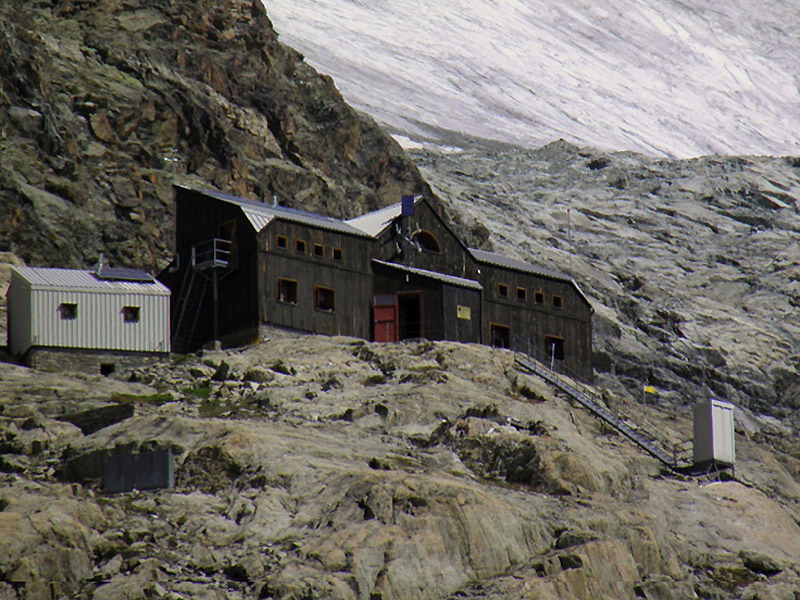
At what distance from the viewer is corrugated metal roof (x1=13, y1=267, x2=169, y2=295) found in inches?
2159

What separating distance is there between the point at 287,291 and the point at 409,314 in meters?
6.01

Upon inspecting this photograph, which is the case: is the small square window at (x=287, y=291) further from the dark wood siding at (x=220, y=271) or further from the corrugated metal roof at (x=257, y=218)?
the corrugated metal roof at (x=257, y=218)

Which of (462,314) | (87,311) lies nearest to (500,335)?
(462,314)

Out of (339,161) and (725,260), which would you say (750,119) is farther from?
(339,161)

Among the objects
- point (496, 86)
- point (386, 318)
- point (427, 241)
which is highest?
point (496, 86)

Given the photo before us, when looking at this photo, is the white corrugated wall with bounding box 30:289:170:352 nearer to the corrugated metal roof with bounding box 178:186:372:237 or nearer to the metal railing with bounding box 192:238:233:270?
the metal railing with bounding box 192:238:233:270

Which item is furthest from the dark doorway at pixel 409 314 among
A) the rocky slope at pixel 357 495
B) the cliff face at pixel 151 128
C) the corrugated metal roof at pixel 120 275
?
the cliff face at pixel 151 128

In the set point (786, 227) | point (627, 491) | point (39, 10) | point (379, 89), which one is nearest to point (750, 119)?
point (379, 89)

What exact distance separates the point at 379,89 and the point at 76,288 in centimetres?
9723

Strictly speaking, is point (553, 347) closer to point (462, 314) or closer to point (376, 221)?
point (462, 314)

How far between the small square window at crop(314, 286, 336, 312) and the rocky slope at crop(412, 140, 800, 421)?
22330 millimetres

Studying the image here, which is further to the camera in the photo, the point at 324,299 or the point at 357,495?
the point at 324,299

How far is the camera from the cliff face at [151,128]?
74438 mm

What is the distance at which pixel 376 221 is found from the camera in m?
64.8
